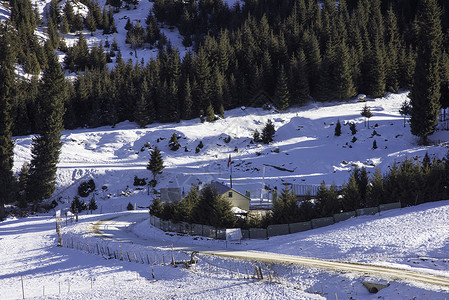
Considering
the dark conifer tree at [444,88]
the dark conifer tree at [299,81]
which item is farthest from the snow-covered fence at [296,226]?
the dark conifer tree at [299,81]

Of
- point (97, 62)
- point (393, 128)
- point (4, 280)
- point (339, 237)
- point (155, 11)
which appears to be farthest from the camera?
point (155, 11)

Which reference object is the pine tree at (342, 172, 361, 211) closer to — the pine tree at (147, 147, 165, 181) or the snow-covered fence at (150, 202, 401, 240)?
the snow-covered fence at (150, 202, 401, 240)

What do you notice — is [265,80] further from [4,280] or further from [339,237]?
[4,280]

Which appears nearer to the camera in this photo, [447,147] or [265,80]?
[447,147]

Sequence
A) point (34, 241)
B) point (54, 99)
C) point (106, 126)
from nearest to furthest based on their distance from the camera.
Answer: point (34, 241) → point (54, 99) → point (106, 126)

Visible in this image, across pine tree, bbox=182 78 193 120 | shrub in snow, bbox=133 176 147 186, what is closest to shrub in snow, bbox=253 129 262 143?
pine tree, bbox=182 78 193 120

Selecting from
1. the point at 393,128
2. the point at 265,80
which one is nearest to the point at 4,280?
the point at 393,128

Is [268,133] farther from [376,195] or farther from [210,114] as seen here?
[376,195]
